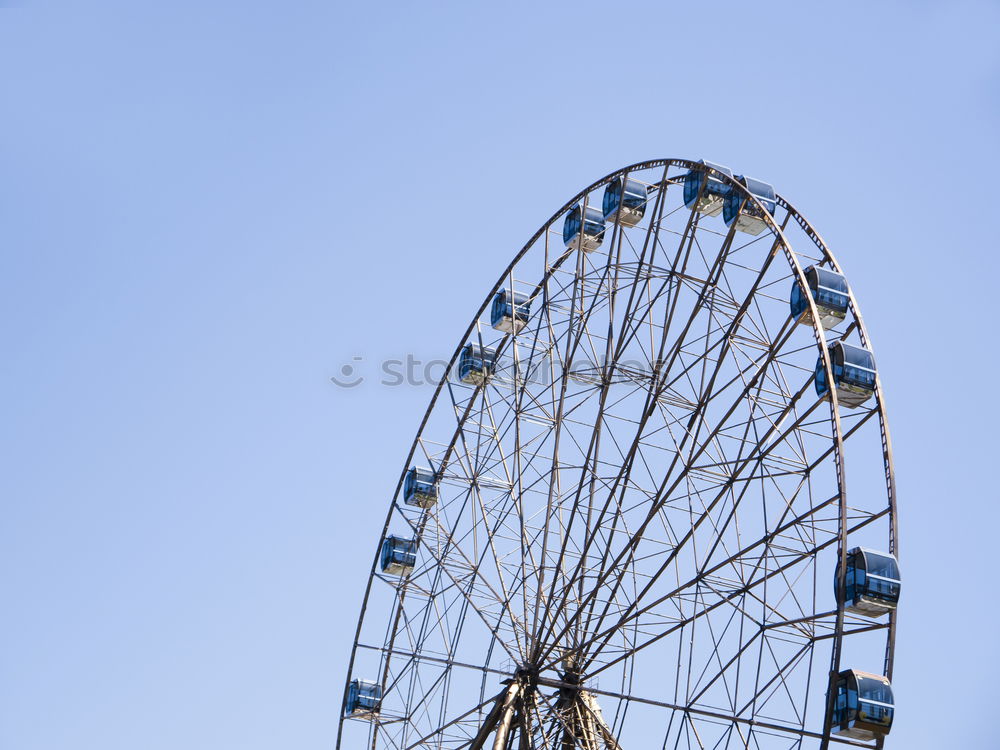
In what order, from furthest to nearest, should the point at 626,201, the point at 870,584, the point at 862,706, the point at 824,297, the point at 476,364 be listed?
the point at 476,364 < the point at 626,201 < the point at 824,297 < the point at 870,584 < the point at 862,706

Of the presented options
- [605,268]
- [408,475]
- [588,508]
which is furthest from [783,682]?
[408,475]

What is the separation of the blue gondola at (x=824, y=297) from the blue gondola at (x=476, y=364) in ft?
34.6

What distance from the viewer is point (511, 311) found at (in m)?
38.2

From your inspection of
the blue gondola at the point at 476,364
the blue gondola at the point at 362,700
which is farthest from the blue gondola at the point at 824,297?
the blue gondola at the point at 362,700

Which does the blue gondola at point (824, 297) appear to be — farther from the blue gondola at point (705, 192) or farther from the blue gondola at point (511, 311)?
the blue gondola at point (511, 311)

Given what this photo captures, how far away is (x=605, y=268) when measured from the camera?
35.9m

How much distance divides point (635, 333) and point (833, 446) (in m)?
8.15

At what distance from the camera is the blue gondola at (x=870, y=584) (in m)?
26.9

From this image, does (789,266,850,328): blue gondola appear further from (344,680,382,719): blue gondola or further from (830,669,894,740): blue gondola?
(344,680,382,719): blue gondola

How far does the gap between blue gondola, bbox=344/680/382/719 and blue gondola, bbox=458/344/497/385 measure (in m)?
8.26

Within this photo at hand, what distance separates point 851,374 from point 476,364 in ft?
40.6

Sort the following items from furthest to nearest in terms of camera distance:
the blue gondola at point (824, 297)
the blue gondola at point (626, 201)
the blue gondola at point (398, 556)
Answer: the blue gondola at point (398, 556) < the blue gondola at point (626, 201) < the blue gondola at point (824, 297)

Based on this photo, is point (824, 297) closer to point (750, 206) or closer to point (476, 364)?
point (750, 206)

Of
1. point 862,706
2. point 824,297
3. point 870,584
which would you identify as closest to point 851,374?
point 824,297
